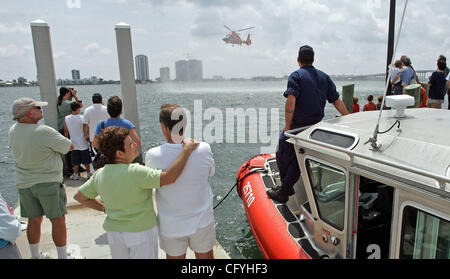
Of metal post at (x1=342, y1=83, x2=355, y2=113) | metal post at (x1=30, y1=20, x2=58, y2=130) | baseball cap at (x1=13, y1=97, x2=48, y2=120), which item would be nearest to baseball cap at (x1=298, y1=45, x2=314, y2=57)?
baseball cap at (x1=13, y1=97, x2=48, y2=120)

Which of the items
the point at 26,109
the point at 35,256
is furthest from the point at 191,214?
the point at 35,256

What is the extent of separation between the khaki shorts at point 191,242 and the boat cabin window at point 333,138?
1.22m

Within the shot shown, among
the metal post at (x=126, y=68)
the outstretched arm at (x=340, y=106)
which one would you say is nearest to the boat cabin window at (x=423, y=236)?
the outstretched arm at (x=340, y=106)

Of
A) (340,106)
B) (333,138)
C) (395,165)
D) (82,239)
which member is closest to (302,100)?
(340,106)

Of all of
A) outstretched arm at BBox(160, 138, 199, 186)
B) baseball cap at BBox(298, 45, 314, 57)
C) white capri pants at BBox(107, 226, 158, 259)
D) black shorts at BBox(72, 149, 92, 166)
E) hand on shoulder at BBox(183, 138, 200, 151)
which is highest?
baseball cap at BBox(298, 45, 314, 57)

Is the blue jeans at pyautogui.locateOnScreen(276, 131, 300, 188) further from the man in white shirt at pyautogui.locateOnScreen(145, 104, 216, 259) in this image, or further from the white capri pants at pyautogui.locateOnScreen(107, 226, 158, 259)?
the white capri pants at pyautogui.locateOnScreen(107, 226, 158, 259)

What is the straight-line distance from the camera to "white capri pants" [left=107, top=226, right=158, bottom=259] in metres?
2.35

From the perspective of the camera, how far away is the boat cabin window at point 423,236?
6.61ft

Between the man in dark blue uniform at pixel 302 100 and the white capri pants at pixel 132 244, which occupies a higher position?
the man in dark blue uniform at pixel 302 100

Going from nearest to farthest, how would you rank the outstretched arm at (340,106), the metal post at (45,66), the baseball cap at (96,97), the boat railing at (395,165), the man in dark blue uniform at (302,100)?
1. the boat railing at (395,165)
2. the man in dark blue uniform at (302,100)
3. the outstretched arm at (340,106)
4. the baseball cap at (96,97)
5. the metal post at (45,66)

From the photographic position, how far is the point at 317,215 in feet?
10.3

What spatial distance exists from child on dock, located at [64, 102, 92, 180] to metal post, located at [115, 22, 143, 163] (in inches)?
34.4

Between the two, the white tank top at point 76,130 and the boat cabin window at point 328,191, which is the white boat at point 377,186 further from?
the white tank top at point 76,130
